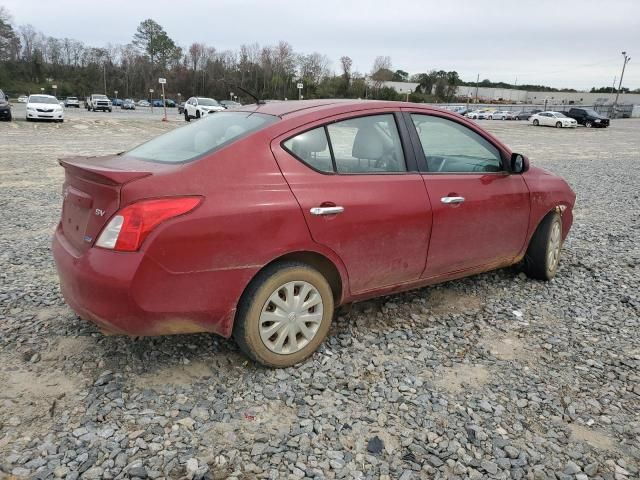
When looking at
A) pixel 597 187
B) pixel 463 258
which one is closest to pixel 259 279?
pixel 463 258

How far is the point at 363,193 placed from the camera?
127 inches

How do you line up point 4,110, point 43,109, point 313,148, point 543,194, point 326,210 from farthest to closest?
point 43,109
point 4,110
point 543,194
point 313,148
point 326,210

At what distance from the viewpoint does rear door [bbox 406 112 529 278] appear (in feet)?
12.0

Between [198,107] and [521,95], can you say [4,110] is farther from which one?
[521,95]

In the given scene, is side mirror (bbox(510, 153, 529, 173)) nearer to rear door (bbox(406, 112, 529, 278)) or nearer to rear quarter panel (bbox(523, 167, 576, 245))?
rear door (bbox(406, 112, 529, 278))

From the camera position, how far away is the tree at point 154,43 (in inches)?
4663

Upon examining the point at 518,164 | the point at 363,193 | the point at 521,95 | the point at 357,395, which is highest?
the point at 521,95

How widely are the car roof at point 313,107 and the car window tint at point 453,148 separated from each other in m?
0.18

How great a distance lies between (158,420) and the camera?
263cm

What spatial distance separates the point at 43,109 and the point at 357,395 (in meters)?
28.7

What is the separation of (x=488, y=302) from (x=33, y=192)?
7725 millimetres

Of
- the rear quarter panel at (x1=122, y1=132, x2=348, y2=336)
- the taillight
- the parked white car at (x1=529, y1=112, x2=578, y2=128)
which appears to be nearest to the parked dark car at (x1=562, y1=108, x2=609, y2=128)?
the parked white car at (x1=529, y1=112, x2=578, y2=128)

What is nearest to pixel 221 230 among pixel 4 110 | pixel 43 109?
pixel 4 110

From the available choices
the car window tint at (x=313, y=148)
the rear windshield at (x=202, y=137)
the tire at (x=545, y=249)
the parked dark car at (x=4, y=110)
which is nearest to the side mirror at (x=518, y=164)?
the tire at (x=545, y=249)
